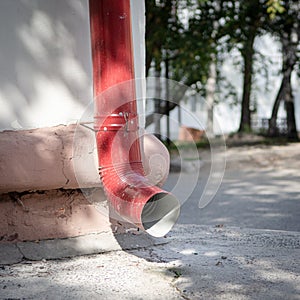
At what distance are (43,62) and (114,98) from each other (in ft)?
2.55

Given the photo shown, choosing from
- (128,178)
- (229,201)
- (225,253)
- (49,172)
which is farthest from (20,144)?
(229,201)

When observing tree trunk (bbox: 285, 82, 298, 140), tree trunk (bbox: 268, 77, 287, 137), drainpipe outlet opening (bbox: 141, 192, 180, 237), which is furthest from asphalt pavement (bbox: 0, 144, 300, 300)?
tree trunk (bbox: 268, 77, 287, 137)

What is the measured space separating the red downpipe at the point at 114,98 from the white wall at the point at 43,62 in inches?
19.5

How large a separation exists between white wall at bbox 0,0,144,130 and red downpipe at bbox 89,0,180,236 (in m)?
0.50

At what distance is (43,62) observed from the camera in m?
4.46

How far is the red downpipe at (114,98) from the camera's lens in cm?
389

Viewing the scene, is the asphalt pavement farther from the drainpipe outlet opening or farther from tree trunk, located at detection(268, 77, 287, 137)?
tree trunk, located at detection(268, 77, 287, 137)

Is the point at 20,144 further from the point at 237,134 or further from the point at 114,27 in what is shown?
the point at 237,134

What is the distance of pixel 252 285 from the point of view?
3631mm

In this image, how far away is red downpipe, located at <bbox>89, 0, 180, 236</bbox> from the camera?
153 inches

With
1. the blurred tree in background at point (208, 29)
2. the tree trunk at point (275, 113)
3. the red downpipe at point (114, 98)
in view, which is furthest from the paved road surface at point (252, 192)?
the tree trunk at point (275, 113)

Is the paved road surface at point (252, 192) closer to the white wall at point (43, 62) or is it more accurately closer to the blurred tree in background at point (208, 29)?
the white wall at point (43, 62)

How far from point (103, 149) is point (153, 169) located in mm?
738

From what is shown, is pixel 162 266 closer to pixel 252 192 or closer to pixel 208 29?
pixel 252 192
